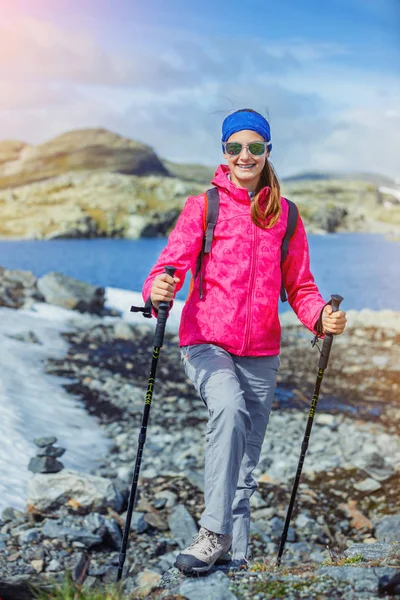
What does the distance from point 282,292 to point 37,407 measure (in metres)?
7.03

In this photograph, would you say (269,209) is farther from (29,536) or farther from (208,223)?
(29,536)

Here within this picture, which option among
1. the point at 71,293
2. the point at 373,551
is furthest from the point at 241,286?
the point at 71,293

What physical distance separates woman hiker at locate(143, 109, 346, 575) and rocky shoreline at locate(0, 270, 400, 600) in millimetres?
750

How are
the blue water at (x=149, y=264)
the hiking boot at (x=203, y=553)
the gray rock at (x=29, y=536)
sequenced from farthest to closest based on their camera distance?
1. the blue water at (x=149, y=264)
2. the gray rock at (x=29, y=536)
3. the hiking boot at (x=203, y=553)

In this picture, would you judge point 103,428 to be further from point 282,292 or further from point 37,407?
point 282,292

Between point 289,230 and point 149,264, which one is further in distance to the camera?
point 149,264

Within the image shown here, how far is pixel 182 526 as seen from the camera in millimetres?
7023

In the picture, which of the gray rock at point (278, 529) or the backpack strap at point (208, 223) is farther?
the gray rock at point (278, 529)

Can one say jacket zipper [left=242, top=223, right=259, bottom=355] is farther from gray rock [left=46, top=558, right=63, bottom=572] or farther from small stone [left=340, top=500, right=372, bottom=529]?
small stone [left=340, top=500, right=372, bottom=529]

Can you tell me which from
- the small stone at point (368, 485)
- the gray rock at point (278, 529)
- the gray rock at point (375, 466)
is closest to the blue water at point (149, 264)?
the gray rock at point (375, 466)

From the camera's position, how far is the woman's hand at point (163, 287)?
3914mm

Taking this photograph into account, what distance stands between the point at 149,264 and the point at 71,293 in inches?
390

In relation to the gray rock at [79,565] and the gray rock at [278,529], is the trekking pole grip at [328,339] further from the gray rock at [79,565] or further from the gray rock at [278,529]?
the gray rock at [278,529]

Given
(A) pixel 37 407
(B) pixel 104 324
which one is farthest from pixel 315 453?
(B) pixel 104 324
